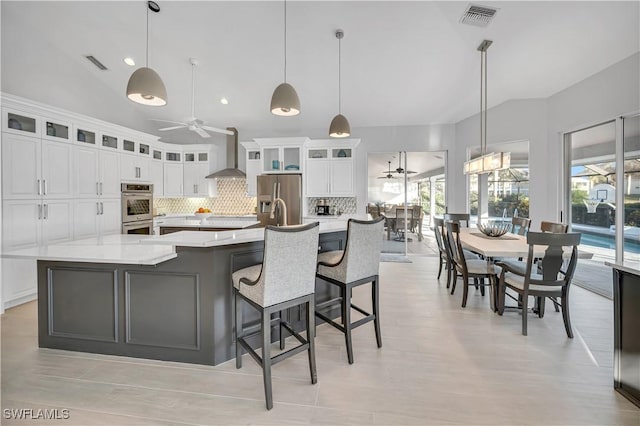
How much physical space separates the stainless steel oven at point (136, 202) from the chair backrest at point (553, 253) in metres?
5.92

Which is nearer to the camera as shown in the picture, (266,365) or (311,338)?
(266,365)

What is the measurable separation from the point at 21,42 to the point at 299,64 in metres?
3.89

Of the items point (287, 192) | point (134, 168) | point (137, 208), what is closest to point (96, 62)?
point (134, 168)

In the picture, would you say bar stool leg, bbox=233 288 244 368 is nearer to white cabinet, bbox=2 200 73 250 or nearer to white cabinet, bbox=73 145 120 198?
white cabinet, bbox=2 200 73 250

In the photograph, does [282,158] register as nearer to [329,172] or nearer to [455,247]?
[329,172]

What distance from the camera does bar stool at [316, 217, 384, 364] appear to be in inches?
89.7

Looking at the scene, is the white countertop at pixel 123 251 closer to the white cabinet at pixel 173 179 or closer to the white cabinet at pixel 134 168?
the white cabinet at pixel 134 168

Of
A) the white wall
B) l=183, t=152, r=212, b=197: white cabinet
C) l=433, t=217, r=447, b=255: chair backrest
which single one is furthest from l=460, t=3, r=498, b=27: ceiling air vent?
l=183, t=152, r=212, b=197: white cabinet

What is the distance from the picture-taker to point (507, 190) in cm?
534

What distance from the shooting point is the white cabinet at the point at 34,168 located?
3.41 metres

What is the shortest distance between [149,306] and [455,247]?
11.0ft

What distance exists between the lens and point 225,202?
695cm

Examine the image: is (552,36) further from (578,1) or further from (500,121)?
(500,121)

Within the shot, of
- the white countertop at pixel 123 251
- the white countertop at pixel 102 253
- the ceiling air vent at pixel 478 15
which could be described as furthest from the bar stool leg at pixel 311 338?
the ceiling air vent at pixel 478 15
